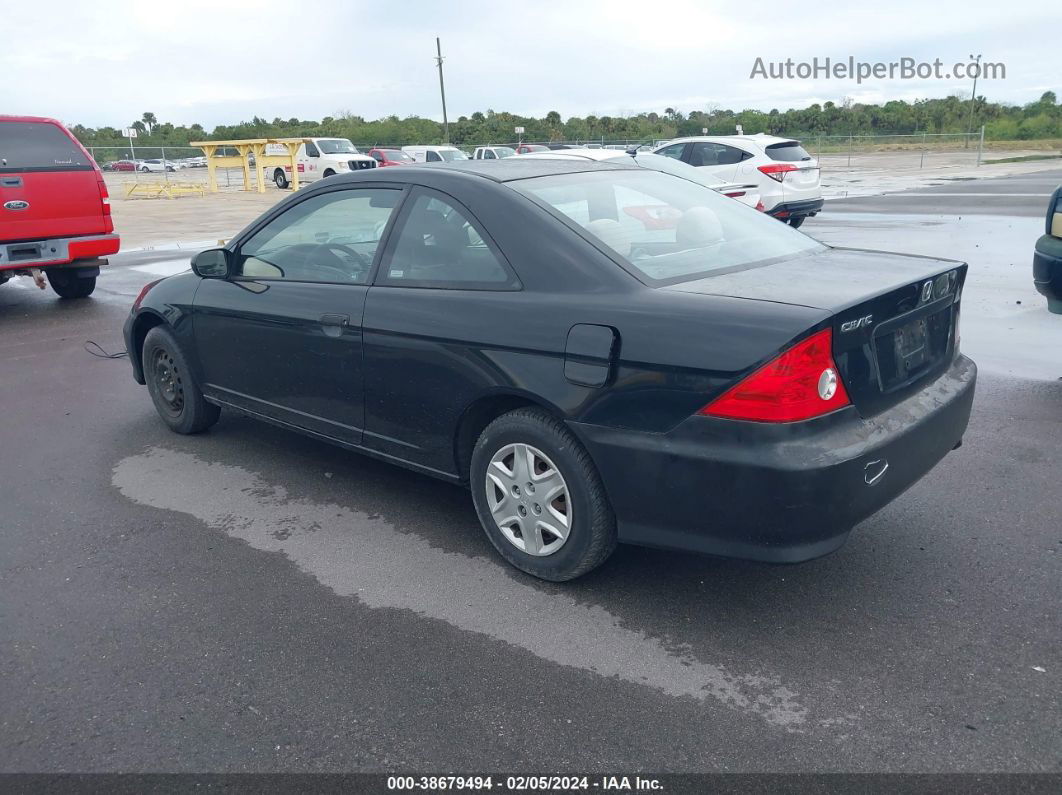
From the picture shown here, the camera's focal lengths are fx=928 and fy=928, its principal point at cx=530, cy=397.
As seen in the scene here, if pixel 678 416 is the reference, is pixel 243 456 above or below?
below

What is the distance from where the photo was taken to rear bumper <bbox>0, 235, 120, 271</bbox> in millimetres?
9156

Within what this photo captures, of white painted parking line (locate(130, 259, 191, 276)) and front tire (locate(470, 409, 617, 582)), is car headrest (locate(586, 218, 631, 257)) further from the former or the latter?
white painted parking line (locate(130, 259, 191, 276))

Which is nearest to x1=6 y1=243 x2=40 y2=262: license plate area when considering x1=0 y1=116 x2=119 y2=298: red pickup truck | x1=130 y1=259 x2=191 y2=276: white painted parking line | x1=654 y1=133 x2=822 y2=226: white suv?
x1=0 y1=116 x2=119 y2=298: red pickup truck

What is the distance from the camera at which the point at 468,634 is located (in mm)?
3248

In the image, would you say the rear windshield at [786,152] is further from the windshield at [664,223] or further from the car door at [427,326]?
the car door at [427,326]

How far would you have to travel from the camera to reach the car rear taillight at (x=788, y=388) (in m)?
2.86

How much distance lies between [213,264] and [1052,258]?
5094 mm

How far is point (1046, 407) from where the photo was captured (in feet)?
18.2

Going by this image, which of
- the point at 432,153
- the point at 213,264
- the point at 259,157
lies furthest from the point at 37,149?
the point at 432,153

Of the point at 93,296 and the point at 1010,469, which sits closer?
the point at 1010,469

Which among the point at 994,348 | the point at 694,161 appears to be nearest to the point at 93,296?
the point at 994,348

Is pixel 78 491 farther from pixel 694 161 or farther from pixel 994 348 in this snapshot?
pixel 694 161

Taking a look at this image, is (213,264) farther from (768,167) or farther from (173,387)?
(768,167)

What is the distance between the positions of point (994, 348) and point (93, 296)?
9369 millimetres
